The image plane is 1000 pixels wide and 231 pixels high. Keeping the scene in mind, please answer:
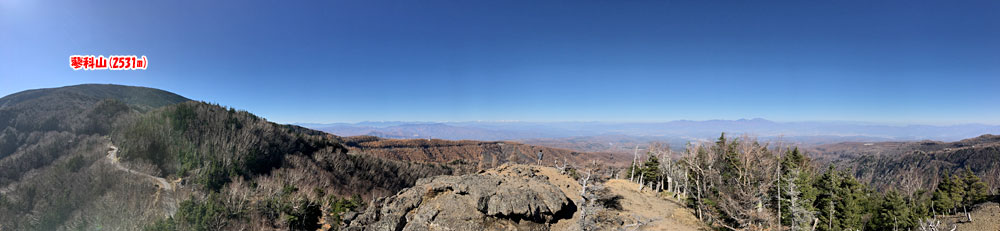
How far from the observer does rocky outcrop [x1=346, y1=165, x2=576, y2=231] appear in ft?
52.9

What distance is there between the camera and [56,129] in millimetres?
45688

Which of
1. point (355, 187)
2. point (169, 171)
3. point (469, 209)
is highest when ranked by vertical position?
point (469, 209)

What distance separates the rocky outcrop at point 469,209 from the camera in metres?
16.1

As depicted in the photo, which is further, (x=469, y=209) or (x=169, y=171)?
(x=169, y=171)

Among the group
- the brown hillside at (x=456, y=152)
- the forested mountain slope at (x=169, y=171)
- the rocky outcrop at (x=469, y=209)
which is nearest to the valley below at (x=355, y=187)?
the rocky outcrop at (x=469, y=209)

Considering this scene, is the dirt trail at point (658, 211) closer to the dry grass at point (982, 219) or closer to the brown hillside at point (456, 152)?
the dry grass at point (982, 219)

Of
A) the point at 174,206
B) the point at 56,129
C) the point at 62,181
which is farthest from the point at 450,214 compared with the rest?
the point at 56,129

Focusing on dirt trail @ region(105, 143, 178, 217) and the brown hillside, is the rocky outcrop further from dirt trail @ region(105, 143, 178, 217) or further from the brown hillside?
the brown hillside

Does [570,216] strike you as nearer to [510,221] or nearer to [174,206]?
[510,221]

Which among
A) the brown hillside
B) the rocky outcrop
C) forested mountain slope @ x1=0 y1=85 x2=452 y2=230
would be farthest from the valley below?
the brown hillside

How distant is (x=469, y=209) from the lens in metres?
16.7

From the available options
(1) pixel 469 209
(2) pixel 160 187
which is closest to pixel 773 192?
(1) pixel 469 209

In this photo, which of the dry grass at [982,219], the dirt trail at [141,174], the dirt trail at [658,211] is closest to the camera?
the dirt trail at [658,211]

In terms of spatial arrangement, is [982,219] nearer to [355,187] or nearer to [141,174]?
[355,187]
